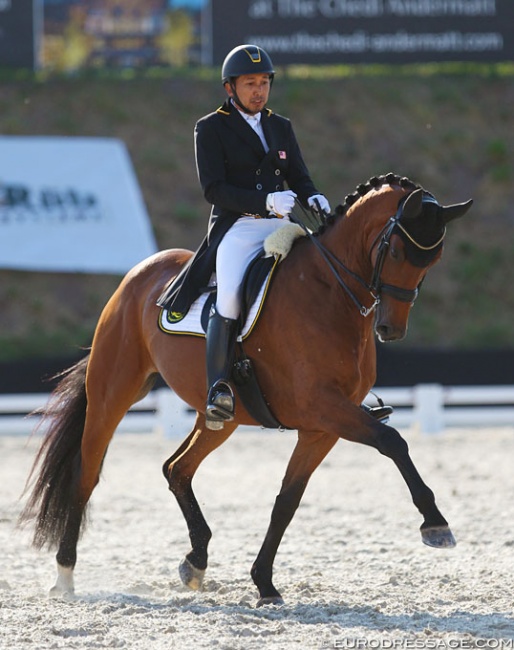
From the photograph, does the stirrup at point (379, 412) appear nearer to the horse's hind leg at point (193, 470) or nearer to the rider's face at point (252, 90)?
the horse's hind leg at point (193, 470)

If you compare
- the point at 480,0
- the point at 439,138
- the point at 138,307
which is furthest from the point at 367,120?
the point at 138,307

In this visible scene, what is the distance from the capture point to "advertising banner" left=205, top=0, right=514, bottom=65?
744 inches

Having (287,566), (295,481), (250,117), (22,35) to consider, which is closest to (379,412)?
(295,481)

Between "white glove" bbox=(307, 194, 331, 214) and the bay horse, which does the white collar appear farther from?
the bay horse

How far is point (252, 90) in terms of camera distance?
5613 mm

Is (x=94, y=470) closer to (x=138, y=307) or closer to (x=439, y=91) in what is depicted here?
(x=138, y=307)

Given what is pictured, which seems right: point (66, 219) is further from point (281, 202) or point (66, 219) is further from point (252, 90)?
point (281, 202)

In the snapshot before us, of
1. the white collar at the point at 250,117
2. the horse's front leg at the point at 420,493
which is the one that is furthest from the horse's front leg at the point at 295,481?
the white collar at the point at 250,117

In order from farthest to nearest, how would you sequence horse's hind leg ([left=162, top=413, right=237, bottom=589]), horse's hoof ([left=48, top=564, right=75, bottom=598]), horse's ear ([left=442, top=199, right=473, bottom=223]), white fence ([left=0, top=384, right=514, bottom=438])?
white fence ([left=0, top=384, right=514, bottom=438])
horse's hind leg ([left=162, top=413, right=237, bottom=589])
horse's hoof ([left=48, top=564, right=75, bottom=598])
horse's ear ([left=442, top=199, right=473, bottom=223])

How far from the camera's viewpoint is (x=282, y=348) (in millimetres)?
5379

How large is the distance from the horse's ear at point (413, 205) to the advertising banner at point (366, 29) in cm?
1460

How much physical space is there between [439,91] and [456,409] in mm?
9508

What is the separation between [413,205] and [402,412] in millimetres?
9219

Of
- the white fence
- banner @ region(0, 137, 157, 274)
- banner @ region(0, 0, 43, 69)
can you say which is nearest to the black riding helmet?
the white fence
